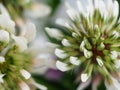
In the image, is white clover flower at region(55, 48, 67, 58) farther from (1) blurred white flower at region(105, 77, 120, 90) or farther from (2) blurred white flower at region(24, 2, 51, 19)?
(2) blurred white flower at region(24, 2, 51, 19)

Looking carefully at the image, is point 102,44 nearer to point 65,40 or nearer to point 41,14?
point 65,40

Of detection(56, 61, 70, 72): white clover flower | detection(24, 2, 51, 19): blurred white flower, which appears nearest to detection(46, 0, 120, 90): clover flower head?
detection(56, 61, 70, 72): white clover flower

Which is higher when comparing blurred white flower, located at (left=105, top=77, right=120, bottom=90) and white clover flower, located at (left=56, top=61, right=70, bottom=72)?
white clover flower, located at (left=56, top=61, right=70, bottom=72)

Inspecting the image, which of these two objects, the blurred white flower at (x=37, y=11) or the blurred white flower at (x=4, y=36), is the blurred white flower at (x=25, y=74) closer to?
the blurred white flower at (x=4, y=36)

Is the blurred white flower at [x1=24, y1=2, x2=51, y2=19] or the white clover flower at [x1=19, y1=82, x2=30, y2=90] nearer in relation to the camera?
the white clover flower at [x1=19, y1=82, x2=30, y2=90]

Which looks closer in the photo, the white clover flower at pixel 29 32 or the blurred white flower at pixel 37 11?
the white clover flower at pixel 29 32

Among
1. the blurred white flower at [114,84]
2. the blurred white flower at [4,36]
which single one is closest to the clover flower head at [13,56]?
the blurred white flower at [4,36]

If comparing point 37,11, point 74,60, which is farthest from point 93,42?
point 37,11

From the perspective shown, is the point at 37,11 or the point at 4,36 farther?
the point at 37,11

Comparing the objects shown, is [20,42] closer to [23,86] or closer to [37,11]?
[23,86]
